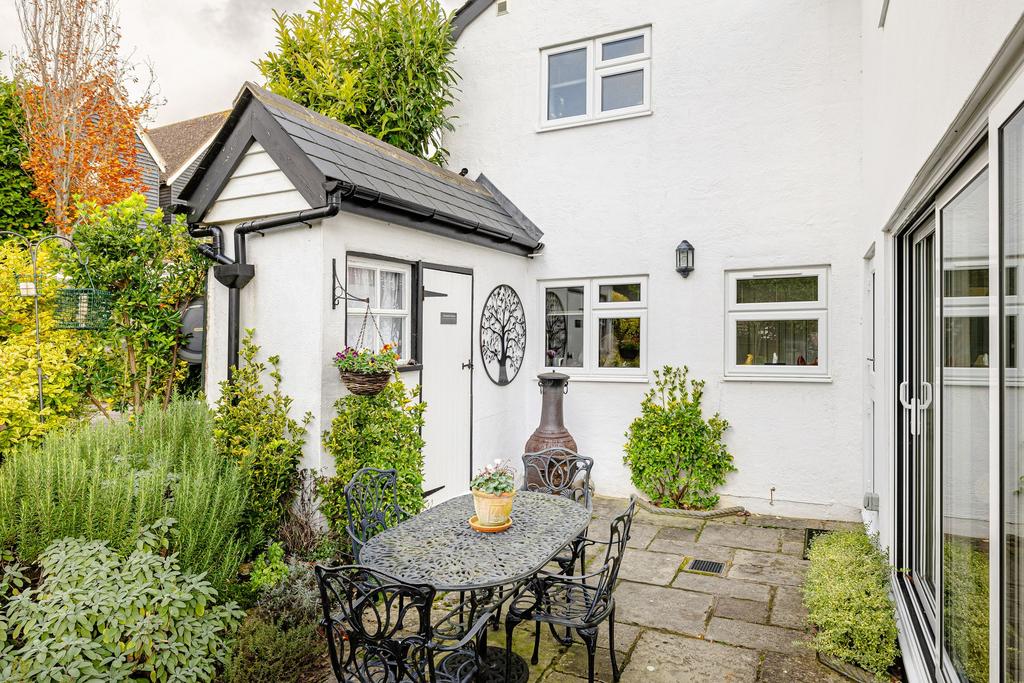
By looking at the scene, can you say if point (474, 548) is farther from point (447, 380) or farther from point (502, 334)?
point (502, 334)

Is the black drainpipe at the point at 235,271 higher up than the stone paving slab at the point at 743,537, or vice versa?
the black drainpipe at the point at 235,271

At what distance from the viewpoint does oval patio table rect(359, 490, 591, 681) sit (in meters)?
2.68

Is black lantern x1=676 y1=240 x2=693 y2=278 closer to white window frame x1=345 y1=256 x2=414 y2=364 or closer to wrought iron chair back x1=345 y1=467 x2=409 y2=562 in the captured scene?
white window frame x1=345 y1=256 x2=414 y2=364

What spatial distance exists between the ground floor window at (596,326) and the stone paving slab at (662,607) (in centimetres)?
307

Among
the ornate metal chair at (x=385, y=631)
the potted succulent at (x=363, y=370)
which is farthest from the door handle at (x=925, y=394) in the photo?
the potted succulent at (x=363, y=370)

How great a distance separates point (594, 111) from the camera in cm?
730

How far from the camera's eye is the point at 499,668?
127 inches

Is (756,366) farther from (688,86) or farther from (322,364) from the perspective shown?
(322,364)

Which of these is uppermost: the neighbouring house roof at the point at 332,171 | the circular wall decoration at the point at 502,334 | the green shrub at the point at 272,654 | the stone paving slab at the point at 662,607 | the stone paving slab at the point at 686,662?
the neighbouring house roof at the point at 332,171

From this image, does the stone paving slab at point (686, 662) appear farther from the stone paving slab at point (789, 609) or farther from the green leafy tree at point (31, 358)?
the green leafy tree at point (31, 358)

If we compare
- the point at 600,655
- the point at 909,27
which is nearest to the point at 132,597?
the point at 600,655

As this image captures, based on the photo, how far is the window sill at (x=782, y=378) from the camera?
20.4 ft

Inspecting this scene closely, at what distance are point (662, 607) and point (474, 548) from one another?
1910mm

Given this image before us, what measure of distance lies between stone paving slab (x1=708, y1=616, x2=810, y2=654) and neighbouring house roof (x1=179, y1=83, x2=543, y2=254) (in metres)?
3.98
